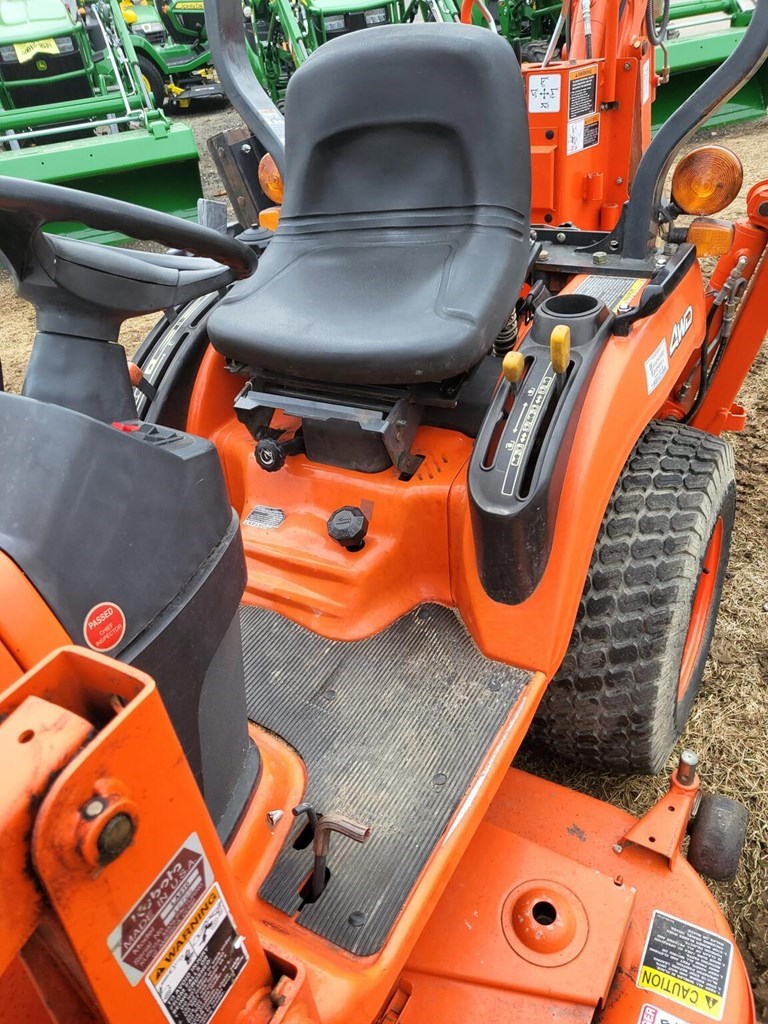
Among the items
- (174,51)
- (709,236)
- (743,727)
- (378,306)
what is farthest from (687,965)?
(174,51)

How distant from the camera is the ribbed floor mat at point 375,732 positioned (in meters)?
1.15

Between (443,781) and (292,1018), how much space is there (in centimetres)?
53

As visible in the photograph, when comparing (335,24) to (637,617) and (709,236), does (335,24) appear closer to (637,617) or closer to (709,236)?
(709,236)

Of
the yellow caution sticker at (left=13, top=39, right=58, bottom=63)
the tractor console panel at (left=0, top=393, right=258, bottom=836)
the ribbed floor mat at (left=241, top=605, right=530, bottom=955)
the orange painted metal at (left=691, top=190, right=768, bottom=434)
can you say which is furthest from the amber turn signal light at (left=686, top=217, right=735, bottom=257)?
the yellow caution sticker at (left=13, top=39, right=58, bottom=63)

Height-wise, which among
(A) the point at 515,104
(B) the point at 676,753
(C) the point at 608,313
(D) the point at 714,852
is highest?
(A) the point at 515,104

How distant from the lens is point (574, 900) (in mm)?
1242

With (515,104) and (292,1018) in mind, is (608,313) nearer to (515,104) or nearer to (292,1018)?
(515,104)

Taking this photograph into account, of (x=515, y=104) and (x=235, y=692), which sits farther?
(x=515, y=104)

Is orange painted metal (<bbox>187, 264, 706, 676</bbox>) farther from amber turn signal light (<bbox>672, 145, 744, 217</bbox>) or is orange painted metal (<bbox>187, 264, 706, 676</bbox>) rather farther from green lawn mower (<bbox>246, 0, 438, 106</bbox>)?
green lawn mower (<bbox>246, 0, 438, 106</bbox>)

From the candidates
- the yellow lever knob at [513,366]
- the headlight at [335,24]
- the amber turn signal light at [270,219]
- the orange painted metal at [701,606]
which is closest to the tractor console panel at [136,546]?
the yellow lever knob at [513,366]

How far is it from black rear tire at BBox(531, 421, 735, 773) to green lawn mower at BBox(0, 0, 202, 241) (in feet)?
15.8

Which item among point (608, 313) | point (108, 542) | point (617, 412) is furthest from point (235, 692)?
point (608, 313)

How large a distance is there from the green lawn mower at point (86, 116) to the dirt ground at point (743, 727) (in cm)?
461

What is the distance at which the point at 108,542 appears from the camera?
0.81 metres
